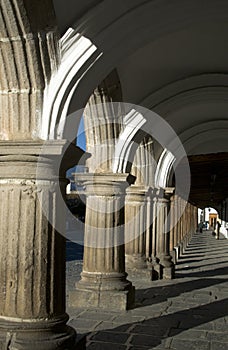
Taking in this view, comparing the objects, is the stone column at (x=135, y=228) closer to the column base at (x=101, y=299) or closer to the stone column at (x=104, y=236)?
the stone column at (x=104, y=236)

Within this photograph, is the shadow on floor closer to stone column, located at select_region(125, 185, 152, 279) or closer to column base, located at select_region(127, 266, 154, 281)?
column base, located at select_region(127, 266, 154, 281)

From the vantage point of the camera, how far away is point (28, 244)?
3844 mm

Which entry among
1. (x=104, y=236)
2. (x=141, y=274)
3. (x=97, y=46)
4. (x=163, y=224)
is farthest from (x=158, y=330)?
(x=163, y=224)

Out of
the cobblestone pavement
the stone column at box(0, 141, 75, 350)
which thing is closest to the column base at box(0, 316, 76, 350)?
the stone column at box(0, 141, 75, 350)

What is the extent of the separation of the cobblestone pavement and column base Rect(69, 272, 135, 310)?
0.56 feet

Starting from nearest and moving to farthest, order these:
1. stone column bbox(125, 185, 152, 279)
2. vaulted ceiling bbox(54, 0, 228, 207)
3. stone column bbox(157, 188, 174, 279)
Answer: vaulted ceiling bbox(54, 0, 228, 207)
stone column bbox(125, 185, 152, 279)
stone column bbox(157, 188, 174, 279)

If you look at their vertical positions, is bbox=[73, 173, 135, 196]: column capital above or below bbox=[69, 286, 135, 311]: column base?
above

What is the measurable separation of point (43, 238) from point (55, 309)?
0.57 m

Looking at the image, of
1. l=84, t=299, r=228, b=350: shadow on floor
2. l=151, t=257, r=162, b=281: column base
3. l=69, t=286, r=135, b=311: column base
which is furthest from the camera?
l=151, t=257, r=162, b=281: column base

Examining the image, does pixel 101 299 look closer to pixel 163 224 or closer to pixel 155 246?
pixel 155 246

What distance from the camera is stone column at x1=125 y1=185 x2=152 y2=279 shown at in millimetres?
9633

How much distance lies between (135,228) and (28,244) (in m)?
6.06

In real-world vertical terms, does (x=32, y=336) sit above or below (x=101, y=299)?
above

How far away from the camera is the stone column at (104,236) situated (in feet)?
22.0
